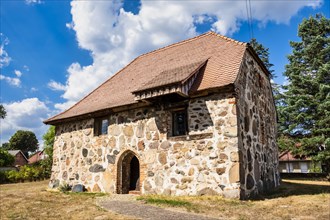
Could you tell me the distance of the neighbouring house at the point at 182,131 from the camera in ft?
29.8

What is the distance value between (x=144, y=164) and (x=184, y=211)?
3.99 meters

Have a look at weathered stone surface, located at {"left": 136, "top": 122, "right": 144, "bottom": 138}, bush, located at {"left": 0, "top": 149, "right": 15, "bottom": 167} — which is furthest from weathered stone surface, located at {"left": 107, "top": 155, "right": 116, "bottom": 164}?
bush, located at {"left": 0, "top": 149, "right": 15, "bottom": 167}

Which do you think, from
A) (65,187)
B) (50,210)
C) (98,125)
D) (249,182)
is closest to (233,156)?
(249,182)

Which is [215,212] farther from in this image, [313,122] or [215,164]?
[313,122]

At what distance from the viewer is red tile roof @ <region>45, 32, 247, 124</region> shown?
9.98 metres

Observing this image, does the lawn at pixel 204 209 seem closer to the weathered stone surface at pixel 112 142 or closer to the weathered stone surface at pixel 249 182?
the weathered stone surface at pixel 249 182

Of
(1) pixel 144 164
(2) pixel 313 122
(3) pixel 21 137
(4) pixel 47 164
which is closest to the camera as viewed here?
(1) pixel 144 164

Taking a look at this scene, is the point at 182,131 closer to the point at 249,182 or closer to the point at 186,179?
the point at 186,179

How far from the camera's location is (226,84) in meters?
8.98

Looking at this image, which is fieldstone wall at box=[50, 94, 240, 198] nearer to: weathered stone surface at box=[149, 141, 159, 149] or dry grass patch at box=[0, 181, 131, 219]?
weathered stone surface at box=[149, 141, 159, 149]

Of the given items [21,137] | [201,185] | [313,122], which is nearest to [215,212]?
[201,185]

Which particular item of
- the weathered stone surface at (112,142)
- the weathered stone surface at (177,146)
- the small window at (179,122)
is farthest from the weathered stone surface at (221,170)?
the weathered stone surface at (112,142)

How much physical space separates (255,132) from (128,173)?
18.7 ft

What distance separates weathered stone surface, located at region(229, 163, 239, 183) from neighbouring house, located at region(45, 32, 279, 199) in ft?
0.10
